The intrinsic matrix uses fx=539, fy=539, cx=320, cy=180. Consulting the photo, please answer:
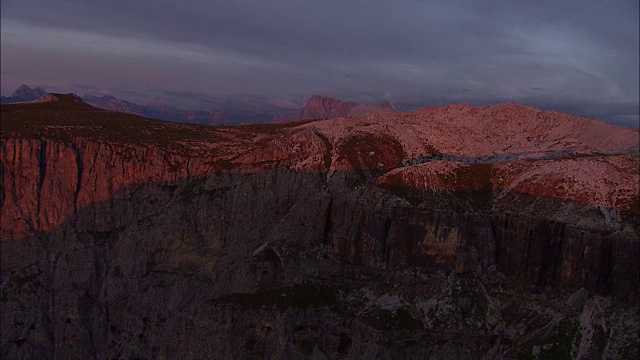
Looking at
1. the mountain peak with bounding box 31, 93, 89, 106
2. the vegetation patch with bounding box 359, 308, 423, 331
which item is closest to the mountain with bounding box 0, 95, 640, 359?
the vegetation patch with bounding box 359, 308, 423, 331

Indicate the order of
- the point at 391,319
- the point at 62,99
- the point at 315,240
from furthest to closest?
the point at 62,99
the point at 315,240
the point at 391,319

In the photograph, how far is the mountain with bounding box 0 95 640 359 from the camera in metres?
70.4

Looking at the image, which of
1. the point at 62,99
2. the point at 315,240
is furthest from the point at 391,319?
the point at 62,99

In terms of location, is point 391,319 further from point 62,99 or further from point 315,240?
point 62,99

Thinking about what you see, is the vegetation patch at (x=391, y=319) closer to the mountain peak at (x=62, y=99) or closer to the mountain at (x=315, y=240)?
the mountain at (x=315, y=240)

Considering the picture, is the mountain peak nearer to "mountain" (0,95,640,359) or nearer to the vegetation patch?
"mountain" (0,95,640,359)

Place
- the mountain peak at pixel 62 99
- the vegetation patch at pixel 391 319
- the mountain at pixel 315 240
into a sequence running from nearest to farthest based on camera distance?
the vegetation patch at pixel 391 319, the mountain at pixel 315 240, the mountain peak at pixel 62 99

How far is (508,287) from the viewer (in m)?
75.2

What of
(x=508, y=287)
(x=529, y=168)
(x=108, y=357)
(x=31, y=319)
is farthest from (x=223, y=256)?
(x=529, y=168)

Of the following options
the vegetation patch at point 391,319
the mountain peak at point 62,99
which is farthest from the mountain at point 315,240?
the mountain peak at point 62,99

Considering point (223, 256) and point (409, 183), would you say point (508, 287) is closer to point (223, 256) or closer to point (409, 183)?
point (409, 183)

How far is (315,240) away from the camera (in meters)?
83.3

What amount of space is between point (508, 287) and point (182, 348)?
148 ft

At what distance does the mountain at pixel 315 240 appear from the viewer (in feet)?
231
